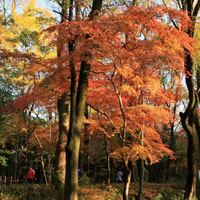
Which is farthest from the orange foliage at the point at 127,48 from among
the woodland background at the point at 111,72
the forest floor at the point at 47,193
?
the forest floor at the point at 47,193

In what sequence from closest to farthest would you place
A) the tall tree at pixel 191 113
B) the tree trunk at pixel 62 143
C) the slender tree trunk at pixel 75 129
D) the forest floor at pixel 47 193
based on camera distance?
the slender tree trunk at pixel 75 129 → the forest floor at pixel 47 193 → the tree trunk at pixel 62 143 → the tall tree at pixel 191 113

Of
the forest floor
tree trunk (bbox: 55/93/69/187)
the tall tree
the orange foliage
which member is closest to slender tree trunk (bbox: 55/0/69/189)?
tree trunk (bbox: 55/93/69/187)

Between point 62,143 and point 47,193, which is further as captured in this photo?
point 62,143

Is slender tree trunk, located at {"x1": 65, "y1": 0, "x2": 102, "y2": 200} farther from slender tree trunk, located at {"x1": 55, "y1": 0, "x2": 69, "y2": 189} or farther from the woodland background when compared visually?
slender tree trunk, located at {"x1": 55, "y1": 0, "x2": 69, "y2": 189}

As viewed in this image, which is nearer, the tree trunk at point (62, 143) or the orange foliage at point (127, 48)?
the orange foliage at point (127, 48)

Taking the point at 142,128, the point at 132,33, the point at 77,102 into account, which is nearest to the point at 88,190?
the point at 142,128

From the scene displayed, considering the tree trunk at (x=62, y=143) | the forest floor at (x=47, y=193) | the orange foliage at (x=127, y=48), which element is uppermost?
the orange foliage at (x=127, y=48)

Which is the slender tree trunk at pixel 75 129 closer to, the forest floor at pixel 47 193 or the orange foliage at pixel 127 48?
the orange foliage at pixel 127 48

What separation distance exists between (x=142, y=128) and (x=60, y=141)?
11.3 ft

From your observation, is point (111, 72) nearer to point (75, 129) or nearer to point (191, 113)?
point (75, 129)

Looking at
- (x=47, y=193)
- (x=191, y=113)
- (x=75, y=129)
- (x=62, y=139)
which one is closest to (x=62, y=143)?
(x=62, y=139)

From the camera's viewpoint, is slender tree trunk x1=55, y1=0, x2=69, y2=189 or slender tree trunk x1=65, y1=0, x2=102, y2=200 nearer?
slender tree trunk x1=65, y1=0, x2=102, y2=200

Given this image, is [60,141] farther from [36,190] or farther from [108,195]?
[108,195]

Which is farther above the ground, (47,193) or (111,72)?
(111,72)
